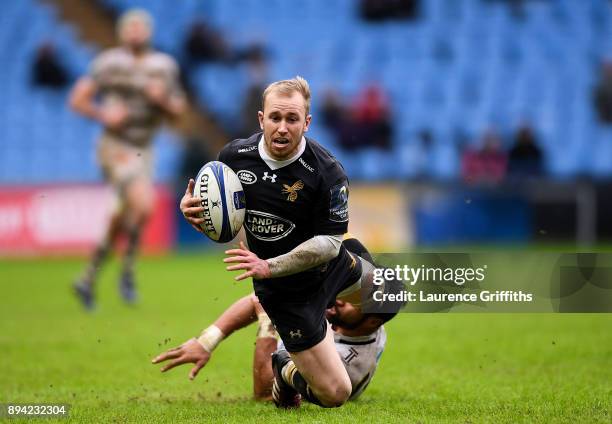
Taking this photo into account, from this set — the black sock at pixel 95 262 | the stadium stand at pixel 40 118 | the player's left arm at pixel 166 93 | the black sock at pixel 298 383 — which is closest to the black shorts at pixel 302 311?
the black sock at pixel 298 383

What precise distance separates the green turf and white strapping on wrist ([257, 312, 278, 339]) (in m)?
0.45

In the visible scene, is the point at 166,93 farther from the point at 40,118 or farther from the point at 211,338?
the point at 40,118

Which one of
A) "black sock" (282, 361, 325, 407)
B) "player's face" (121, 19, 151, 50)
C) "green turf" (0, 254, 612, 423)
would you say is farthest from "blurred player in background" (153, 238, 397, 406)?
"player's face" (121, 19, 151, 50)

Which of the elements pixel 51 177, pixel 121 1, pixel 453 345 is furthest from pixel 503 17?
pixel 453 345

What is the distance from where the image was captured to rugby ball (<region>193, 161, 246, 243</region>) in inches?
215

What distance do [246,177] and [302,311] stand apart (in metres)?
0.83

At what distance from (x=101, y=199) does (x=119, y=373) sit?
440 inches

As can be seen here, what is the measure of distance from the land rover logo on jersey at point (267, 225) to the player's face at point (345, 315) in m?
0.81

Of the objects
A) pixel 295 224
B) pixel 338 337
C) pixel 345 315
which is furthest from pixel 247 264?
pixel 338 337

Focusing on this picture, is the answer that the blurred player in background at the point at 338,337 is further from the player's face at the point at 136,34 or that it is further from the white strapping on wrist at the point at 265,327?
the player's face at the point at 136,34

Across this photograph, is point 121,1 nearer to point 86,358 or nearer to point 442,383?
point 86,358

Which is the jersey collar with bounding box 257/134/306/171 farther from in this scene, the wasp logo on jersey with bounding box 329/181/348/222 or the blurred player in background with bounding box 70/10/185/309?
the blurred player in background with bounding box 70/10/185/309

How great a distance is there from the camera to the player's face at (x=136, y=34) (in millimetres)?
11562

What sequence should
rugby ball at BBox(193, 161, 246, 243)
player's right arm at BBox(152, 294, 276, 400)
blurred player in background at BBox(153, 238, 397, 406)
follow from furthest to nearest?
blurred player in background at BBox(153, 238, 397, 406)
player's right arm at BBox(152, 294, 276, 400)
rugby ball at BBox(193, 161, 246, 243)
